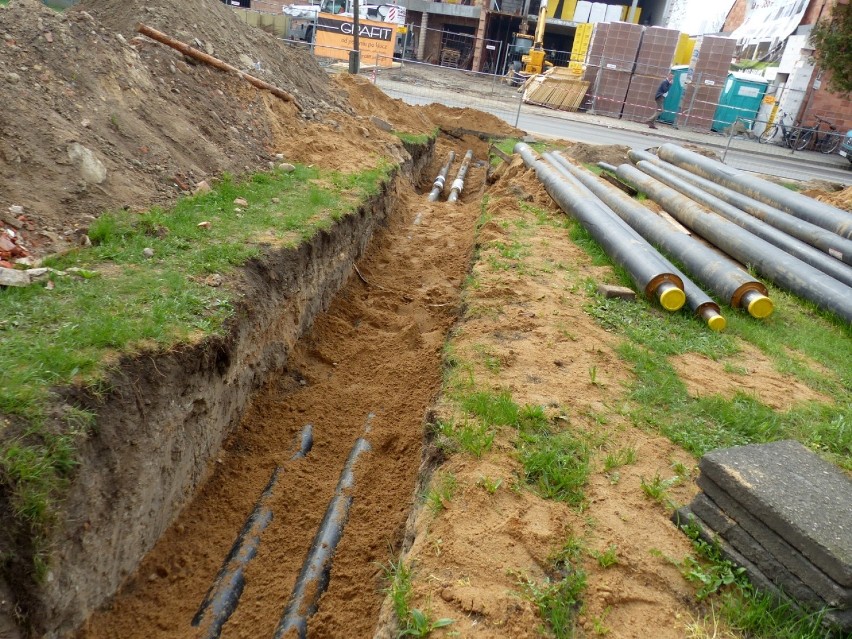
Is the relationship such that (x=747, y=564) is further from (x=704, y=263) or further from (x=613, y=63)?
(x=613, y=63)

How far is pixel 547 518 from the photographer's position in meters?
3.59

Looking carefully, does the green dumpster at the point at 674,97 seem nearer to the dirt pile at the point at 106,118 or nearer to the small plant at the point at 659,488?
the dirt pile at the point at 106,118

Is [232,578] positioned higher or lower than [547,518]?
lower

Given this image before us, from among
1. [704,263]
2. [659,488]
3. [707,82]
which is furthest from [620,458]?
[707,82]

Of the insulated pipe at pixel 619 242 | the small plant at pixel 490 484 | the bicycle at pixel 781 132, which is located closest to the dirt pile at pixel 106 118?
the small plant at pixel 490 484

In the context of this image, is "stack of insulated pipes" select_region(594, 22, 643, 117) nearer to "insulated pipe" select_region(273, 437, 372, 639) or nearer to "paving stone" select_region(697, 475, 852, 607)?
"insulated pipe" select_region(273, 437, 372, 639)

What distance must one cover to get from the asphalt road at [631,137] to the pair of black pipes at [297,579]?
18.1m

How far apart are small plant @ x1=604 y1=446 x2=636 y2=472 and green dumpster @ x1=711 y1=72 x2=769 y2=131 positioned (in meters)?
27.5

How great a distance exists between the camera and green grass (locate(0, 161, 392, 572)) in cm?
305

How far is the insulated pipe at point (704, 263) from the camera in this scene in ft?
22.3

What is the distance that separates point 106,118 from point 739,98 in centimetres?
2893

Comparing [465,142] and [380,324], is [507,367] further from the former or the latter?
[465,142]

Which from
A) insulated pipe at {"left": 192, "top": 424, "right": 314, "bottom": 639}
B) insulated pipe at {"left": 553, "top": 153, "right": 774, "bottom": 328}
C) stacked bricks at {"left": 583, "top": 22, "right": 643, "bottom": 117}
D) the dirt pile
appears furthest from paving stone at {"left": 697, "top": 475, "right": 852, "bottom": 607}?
stacked bricks at {"left": 583, "top": 22, "right": 643, "bottom": 117}

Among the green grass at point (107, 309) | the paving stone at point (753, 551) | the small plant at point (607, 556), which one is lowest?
the small plant at point (607, 556)
